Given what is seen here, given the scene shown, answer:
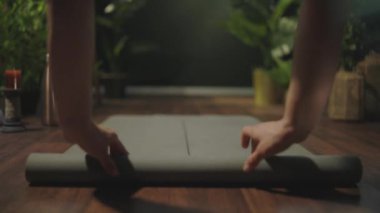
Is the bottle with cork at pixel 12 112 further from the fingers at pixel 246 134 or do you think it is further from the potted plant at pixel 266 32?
the potted plant at pixel 266 32

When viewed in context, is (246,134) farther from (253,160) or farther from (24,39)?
(24,39)

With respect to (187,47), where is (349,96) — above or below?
below

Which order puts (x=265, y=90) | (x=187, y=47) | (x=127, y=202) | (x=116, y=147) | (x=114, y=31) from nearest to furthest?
(x=127, y=202)
(x=116, y=147)
(x=265, y=90)
(x=114, y=31)
(x=187, y=47)

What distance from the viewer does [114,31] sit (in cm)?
358

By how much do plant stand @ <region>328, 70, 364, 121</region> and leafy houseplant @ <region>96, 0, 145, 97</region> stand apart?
1.53m

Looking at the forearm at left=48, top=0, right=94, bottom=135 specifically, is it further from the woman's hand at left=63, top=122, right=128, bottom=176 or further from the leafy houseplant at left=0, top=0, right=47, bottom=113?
the leafy houseplant at left=0, top=0, right=47, bottom=113

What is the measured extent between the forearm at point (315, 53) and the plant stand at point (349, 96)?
1.34 meters

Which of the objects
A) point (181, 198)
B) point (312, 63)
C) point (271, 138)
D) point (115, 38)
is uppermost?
point (115, 38)

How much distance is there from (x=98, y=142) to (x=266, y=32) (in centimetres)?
231

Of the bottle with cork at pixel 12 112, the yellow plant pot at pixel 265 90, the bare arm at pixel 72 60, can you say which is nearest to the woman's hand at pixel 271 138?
the bare arm at pixel 72 60

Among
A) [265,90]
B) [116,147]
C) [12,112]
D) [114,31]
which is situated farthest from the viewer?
[114,31]

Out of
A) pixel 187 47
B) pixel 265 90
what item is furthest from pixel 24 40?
pixel 187 47

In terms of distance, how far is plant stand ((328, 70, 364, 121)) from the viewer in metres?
2.14

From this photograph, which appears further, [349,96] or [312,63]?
[349,96]
